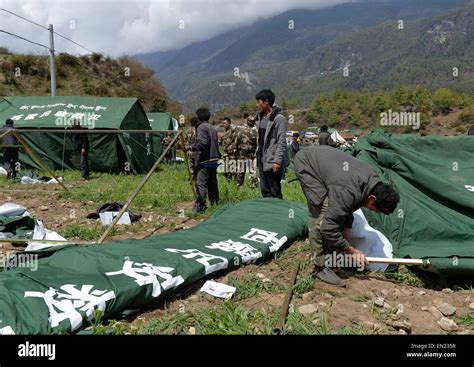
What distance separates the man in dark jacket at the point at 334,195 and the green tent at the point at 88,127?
9807 mm

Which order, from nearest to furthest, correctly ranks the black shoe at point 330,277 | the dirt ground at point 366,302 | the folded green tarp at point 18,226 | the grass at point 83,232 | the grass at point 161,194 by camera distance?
the dirt ground at point 366,302 → the black shoe at point 330,277 → the folded green tarp at point 18,226 → the grass at point 83,232 → the grass at point 161,194

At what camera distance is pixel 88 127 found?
13.0 m

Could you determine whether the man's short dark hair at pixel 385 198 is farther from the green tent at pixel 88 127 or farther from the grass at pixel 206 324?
the green tent at pixel 88 127

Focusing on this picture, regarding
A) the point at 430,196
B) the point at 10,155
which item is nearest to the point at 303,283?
the point at 430,196

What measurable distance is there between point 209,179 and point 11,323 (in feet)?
15.7

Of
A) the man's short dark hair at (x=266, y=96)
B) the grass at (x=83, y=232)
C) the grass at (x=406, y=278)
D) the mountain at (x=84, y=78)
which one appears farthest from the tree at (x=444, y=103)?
the grass at (x=406, y=278)

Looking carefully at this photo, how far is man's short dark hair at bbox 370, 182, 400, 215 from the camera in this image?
342 cm

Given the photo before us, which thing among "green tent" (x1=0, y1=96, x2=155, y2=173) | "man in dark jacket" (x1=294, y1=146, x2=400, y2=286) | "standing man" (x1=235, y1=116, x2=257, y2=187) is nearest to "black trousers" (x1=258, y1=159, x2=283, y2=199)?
"man in dark jacket" (x1=294, y1=146, x2=400, y2=286)

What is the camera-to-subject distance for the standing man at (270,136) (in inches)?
220

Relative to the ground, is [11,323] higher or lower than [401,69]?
lower
